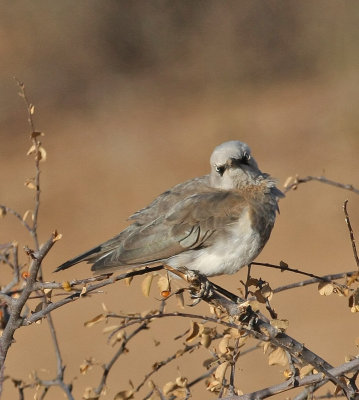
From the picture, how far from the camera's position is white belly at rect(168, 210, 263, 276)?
4.09 metres

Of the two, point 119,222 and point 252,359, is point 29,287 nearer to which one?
point 252,359

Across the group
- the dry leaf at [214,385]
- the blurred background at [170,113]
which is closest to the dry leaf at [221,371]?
the dry leaf at [214,385]

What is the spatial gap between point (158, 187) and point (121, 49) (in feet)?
12.5

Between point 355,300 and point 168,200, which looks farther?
point 168,200

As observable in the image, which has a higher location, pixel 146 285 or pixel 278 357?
pixel 146 285

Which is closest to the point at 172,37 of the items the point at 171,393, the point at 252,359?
the point at 252,359

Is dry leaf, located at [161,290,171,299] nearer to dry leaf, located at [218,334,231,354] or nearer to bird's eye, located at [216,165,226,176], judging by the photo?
dry leaf, located at [218,334,231,354]

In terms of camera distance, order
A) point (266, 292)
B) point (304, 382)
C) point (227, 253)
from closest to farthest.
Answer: point (304, 382) < point (266, 292) < point (227, 253)

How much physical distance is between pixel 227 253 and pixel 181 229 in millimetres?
291

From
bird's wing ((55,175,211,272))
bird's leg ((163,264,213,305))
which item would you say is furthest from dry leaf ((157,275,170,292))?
bird's wing ((55,175,211,272))

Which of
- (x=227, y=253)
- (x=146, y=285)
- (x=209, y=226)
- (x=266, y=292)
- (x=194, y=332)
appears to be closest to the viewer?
(x=194, y=332)

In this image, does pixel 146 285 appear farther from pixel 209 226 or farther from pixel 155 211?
pixel 155 211

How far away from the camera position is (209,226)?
4258 millimetres

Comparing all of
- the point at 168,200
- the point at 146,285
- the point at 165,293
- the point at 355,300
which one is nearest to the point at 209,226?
the point at 168,200
